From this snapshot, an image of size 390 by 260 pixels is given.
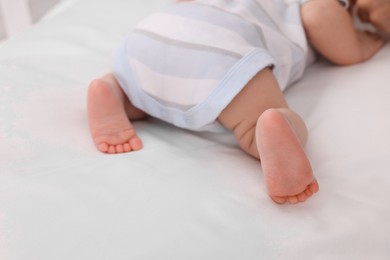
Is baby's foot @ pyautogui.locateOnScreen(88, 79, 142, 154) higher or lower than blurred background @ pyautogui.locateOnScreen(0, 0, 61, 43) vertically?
higher

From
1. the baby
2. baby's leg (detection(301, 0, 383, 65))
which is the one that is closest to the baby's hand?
baby's leg (detection(301, 0, 383, 65))

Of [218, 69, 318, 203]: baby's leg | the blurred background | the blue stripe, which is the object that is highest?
the blue stripe

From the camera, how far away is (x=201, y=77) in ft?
2.44

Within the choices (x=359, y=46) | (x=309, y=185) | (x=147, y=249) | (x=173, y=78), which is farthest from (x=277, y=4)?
(x=147, y=249)

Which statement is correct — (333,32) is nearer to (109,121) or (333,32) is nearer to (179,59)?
(179,59)

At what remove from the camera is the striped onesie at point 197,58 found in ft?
2.41

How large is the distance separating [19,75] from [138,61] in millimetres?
214

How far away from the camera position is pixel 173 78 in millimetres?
757

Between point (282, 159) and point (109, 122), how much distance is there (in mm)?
266

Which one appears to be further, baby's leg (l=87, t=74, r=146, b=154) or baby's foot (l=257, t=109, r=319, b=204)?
baby's leg (l=87, t=74, r=146, b=154)

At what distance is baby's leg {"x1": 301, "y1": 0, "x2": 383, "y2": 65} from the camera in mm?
915

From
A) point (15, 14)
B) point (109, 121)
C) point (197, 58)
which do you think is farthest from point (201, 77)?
point (15, 14)

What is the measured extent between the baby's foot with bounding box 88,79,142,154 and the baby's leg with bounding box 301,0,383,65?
0.37 metres

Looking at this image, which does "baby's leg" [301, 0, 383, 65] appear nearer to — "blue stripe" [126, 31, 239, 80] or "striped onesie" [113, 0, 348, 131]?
"striped onesie" [113, 0, 348, 131]
